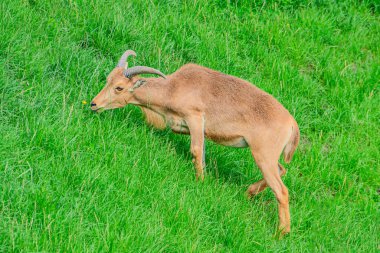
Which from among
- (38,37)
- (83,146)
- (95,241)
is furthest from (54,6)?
(95,241)

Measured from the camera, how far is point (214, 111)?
925 cm

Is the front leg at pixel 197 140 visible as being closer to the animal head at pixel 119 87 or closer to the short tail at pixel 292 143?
the animal head at pixel 119 87

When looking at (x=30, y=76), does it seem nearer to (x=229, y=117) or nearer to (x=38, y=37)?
(x=38, y=37)

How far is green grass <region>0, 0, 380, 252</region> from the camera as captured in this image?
728cm

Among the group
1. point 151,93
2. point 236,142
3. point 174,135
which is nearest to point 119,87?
point 151,93

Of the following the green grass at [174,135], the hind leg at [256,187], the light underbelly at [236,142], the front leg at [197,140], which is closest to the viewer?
the green grass at [174,135]

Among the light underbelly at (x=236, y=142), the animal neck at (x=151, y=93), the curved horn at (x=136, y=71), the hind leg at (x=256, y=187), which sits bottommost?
the hind leg at (x=256, y=187)

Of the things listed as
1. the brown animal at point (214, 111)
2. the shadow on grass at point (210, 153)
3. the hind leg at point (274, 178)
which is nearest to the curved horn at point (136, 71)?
the brown animal at point (214, 111)

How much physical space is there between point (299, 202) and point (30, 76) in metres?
3.90

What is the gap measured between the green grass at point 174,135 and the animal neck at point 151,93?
264 mm

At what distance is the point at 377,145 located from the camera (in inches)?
436

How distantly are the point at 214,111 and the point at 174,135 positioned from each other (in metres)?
0.86

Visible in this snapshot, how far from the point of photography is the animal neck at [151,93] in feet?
31.2

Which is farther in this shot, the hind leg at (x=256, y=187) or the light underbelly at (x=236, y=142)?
the hind leg at (x=256, y=187)
